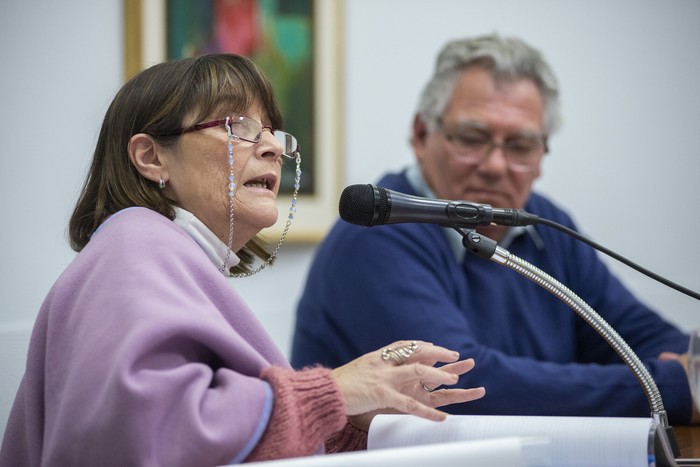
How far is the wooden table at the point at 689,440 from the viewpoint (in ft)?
4.45

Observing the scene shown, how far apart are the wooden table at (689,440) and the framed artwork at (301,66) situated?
1.29 m

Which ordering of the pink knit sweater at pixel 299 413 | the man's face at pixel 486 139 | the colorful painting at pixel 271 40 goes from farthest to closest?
the colorful painting at pixel 271 40 < the man's face at pixel 486 139 < the pink knit sweater at pixel 299 413

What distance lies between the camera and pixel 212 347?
39.4 inches

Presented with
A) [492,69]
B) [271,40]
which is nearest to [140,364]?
[492,69]

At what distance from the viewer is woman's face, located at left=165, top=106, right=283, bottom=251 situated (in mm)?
1252

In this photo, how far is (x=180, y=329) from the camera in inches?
37.5

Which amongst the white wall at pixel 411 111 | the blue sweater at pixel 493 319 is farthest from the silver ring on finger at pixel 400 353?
the white wall at pixel 411 111

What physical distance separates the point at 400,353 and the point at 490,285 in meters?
1.05

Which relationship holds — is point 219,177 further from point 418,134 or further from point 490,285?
point 418,134

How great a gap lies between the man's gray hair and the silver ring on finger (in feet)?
4.05

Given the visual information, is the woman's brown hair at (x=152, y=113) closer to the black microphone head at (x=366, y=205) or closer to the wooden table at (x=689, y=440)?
the black microphone head at (x=366, y=205)

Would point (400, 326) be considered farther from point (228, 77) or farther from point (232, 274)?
point (228, 77)

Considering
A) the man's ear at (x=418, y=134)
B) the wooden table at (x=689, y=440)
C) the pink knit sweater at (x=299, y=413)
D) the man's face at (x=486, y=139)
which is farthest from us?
the man's ear at (x=418, y=134)

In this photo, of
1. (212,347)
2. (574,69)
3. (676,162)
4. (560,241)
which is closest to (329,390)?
(212,347)
